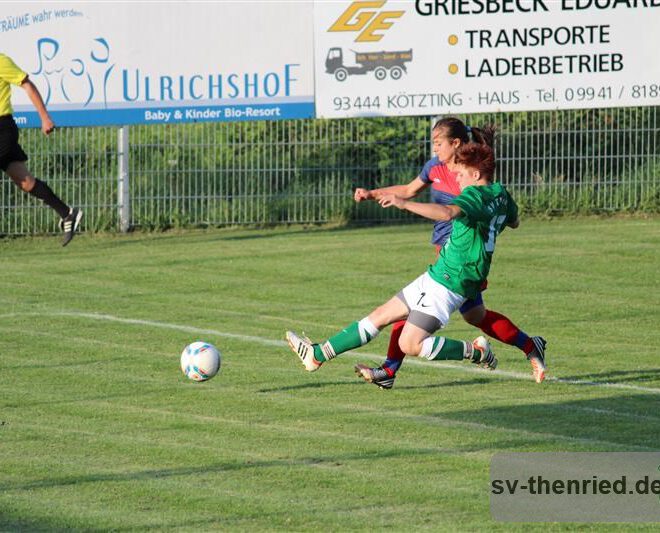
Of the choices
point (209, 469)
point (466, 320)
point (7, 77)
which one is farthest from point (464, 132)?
point (7, 77)

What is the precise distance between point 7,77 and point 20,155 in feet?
2.82

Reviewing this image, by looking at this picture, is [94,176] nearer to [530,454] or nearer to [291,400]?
[291,400]

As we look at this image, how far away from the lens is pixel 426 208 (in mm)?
7594

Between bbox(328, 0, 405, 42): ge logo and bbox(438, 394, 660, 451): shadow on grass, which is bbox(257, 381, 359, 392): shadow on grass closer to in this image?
bbox(438, 394, 660, 451): shadow on grass

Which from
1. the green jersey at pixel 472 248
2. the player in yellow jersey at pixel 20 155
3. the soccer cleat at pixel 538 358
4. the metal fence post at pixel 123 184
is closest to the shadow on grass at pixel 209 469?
the green jersey at pixel 472 248

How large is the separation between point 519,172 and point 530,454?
42.5 ft

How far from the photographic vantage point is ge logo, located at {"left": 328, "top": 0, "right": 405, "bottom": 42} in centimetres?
1930

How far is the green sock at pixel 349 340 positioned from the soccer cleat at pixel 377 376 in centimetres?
24

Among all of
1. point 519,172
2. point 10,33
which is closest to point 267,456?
point 519,172

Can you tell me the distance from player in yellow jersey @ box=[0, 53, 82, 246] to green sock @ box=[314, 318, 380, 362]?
4.55 metres

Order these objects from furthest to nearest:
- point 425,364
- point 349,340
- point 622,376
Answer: point 425,364
point 622,376
point 349,340

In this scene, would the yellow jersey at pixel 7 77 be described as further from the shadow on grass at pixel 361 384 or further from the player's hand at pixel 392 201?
the player's hand at pixel 392 201

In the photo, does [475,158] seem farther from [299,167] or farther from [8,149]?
[299,167]

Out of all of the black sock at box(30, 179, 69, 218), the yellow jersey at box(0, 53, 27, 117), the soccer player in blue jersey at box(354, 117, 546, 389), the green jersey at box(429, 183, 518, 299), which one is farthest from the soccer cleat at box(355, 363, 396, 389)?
the yellow jersey at box(0, 53, 27, 117)
